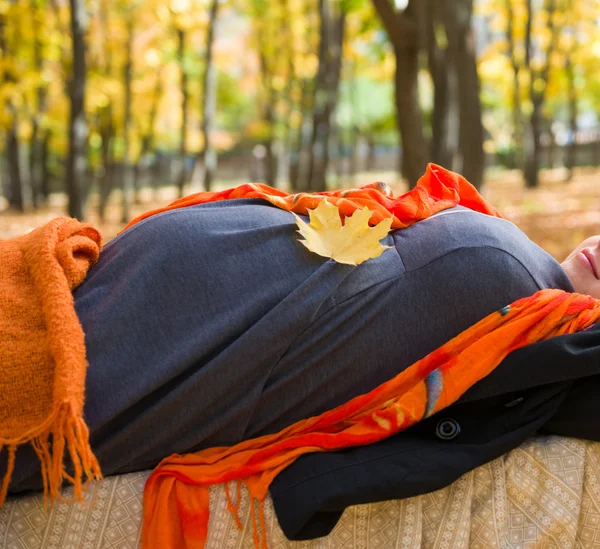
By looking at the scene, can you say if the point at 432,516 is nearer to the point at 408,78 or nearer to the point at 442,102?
the point at 408,78

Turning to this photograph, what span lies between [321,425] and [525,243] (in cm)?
87

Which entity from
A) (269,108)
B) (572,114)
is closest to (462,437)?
(269,108)

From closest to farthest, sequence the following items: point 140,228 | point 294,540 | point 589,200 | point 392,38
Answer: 1. point 294,540
2. point 140,228
3. point 392,38
4. point 589,200

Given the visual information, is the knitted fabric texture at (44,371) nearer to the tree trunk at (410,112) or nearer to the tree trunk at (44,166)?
the tree trunk at (410,112)

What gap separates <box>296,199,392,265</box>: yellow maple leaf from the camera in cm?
204

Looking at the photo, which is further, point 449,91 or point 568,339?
point 449,91

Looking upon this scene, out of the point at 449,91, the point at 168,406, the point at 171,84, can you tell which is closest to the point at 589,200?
the point at 449,91

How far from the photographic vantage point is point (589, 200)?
14445 mm

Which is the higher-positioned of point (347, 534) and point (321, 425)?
point (321, 425)

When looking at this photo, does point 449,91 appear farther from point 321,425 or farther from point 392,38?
point 321,425

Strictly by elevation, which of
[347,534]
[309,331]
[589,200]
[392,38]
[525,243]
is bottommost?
[589,200]

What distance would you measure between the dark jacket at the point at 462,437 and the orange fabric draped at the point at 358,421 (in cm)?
5

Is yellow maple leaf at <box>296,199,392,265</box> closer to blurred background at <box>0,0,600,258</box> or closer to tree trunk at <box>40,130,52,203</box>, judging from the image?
blurred background at <box>0,0,600,258</box>

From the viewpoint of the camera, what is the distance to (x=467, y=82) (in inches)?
259
